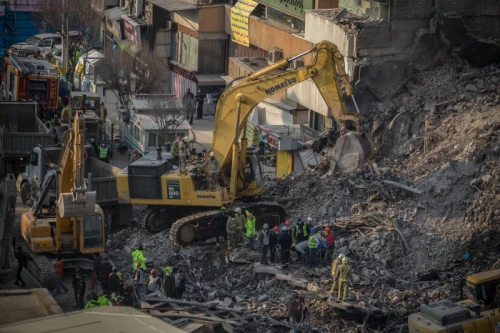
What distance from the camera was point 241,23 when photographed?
49906mm

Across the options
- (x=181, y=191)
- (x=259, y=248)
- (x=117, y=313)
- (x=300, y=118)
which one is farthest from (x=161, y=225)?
(x=117, y=313)

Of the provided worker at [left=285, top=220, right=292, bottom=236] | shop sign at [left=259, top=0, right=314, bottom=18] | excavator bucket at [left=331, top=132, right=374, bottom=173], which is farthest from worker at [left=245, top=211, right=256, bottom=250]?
shop sign at [left=259, top=0, right=314, bottom=18]

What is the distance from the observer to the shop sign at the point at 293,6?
142 feet

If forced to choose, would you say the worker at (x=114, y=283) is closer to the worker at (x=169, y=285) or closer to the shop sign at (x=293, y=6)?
the worker at (x=169, y=285)

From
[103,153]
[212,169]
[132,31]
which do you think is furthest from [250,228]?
→ [132,31]

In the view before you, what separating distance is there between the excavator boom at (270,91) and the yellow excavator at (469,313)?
8.58 metres

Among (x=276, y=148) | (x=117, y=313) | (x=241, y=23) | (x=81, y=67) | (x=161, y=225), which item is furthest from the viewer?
(x=81, y=67)

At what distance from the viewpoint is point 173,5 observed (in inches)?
2222

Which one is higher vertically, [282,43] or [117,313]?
[282,43]

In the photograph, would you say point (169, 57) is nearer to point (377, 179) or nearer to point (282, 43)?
point (282, 43)

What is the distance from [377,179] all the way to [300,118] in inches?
558

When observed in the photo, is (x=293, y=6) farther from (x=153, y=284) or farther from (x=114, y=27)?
(x=153, y=284)

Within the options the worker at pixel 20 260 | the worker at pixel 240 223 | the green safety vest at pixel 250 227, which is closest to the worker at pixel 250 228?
the green safety vest at pixel 250 227

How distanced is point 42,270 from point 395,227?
8.59 metres
